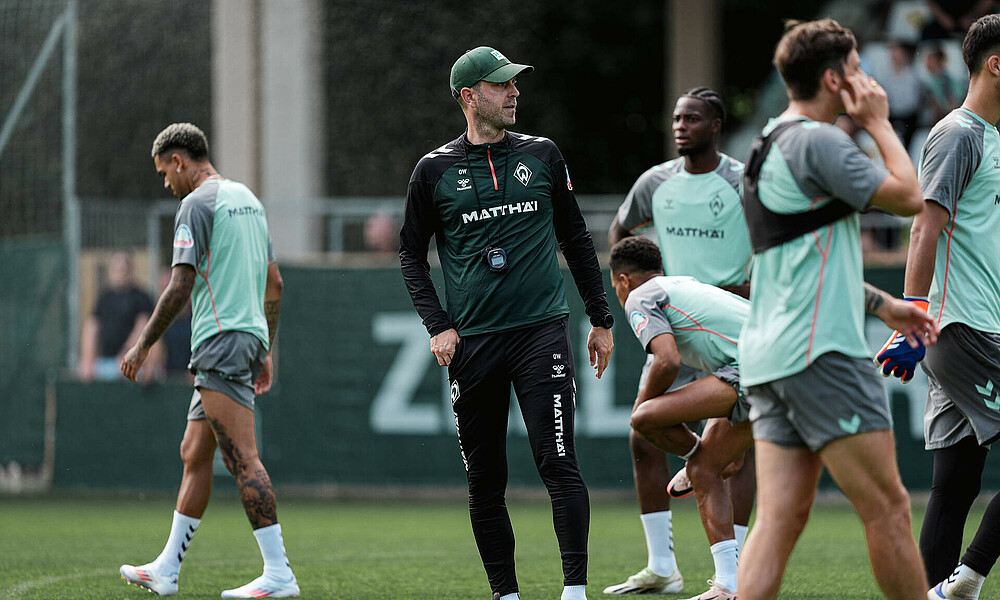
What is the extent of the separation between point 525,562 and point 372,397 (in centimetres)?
459

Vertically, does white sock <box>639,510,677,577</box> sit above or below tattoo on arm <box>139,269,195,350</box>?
below

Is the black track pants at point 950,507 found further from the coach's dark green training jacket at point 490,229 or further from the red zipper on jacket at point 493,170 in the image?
the red zipper on jacket at point 493,170

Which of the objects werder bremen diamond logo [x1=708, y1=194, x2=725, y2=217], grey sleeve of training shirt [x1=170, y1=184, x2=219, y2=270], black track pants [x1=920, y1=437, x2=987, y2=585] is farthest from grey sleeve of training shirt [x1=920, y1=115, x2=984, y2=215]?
grey sleeve of training shirt [x1=170, y1=184, x2=219, y2=270]

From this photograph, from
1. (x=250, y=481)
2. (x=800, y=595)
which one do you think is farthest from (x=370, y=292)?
(x=800, y=595)

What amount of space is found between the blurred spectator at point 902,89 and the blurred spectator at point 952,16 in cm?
33

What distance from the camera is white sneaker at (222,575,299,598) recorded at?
6.53 meters

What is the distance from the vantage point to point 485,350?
5609 mm

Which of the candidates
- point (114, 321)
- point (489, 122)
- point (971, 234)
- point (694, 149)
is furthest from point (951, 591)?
point (114, 321)

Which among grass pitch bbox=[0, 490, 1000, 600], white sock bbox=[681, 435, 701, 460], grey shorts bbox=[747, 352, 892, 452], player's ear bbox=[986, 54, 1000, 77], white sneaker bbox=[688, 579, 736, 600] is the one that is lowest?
grass pitch bbox=[0, 490, 1000, 600]

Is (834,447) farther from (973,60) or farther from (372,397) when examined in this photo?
(372,397)

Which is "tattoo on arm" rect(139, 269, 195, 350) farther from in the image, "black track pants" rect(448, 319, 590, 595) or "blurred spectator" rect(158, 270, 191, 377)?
"blurred spectator" rect(158, 270, 191, 377)

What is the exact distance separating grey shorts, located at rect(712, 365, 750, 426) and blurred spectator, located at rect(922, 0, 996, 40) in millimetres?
10822

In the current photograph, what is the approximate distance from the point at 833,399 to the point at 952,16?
12899mm

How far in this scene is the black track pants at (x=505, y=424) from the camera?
18.0 feet
